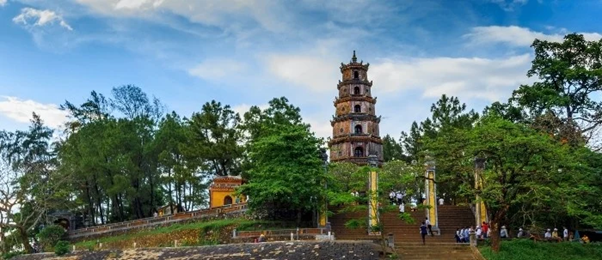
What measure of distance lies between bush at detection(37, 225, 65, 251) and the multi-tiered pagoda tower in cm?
1992

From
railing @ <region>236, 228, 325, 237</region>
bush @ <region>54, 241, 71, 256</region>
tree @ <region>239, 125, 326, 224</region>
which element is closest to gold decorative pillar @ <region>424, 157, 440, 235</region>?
tree @ <region>239, 125, 326, 224</region>

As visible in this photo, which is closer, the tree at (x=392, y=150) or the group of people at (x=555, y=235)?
the group of people at (x=555, y=235)

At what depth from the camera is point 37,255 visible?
32062 mm

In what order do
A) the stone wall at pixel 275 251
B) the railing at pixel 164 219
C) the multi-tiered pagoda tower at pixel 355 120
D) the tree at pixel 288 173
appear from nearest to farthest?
the stone wall at pixel 275 251
the tree at pixel 288 173
the railing at pixel 164 219
the multi-tiered pagoda tower at pixel 355 120

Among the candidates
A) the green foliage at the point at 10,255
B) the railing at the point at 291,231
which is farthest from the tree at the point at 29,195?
the railing at the point at 291,231

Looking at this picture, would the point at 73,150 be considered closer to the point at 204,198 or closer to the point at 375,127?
the point at 204,198

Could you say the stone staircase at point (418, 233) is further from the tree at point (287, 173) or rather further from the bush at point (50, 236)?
the bush at point (50, 236)

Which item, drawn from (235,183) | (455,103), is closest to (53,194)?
(235,183)

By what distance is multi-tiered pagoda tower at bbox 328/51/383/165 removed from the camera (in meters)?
47.5

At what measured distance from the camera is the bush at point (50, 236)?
122ft

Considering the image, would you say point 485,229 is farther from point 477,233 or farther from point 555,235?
point 555,235

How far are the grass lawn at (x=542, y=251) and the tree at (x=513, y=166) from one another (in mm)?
564

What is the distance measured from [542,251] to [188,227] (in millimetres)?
17208

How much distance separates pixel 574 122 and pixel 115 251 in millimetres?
22936
